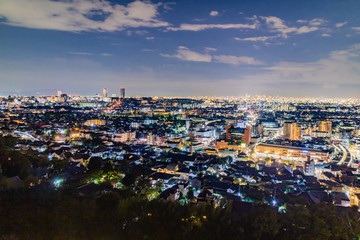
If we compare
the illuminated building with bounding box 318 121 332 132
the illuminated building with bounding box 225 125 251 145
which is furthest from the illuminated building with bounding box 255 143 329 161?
the illuminated building with bounding box 318 121 332 132

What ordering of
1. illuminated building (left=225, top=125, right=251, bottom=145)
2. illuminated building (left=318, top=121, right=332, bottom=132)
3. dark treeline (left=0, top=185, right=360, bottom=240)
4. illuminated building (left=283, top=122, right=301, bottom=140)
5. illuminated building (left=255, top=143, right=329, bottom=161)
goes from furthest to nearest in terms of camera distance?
illuminated building (left=318, top=121, right=332, bottom=132) < illuminated building (left=283, top=122, right=301, bottom=140) < illuminated building (left=225, top=125, right=251, bottom=145) < illuminated building (left=255, top=143, right=329, bottom=161) < dark treeline (left=0, top=185, right=360, bottom=240)

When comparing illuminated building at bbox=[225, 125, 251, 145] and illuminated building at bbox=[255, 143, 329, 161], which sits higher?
illuminated building at bbox=[225, 125, 251, 145]

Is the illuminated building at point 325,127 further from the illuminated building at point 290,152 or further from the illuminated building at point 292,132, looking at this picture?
the illuminated building at point 290,152

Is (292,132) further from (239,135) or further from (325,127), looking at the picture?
(239,135)

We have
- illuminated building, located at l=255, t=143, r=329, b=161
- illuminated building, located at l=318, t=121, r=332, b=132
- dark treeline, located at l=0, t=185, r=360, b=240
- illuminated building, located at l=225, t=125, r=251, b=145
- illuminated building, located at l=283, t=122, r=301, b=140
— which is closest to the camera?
dark treeline, located at l=0, t=185, r=360, b=240

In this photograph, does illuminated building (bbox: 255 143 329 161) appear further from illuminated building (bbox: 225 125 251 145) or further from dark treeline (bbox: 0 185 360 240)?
dark treeline (bbox: 0 185 360 240)

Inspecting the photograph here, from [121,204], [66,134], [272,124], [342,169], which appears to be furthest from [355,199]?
[272,124]

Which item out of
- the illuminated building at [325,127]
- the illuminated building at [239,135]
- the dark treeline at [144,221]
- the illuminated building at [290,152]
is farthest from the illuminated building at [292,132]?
the dark treeline at [144,221]

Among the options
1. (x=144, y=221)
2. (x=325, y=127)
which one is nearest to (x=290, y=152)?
(x=325, y=127)

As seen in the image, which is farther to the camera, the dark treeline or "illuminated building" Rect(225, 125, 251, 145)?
"illuminated building" Rect(225, 125, 251, 145)
